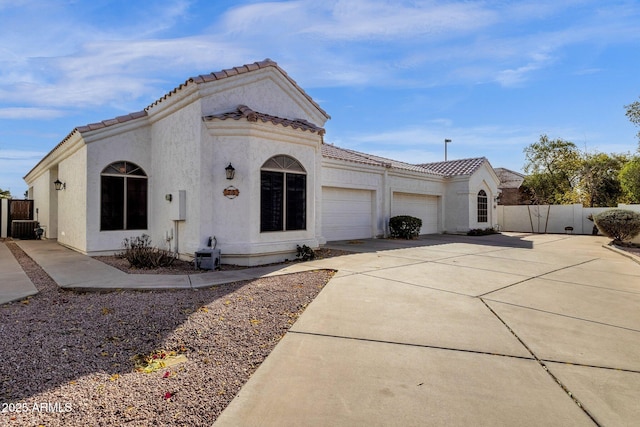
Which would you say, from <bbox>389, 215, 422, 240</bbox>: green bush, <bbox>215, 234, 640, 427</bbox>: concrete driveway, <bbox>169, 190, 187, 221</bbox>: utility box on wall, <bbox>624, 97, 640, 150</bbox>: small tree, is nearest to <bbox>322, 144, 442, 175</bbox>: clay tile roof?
Result: <bbox>389, 215, 422, 240</bbox>: green bush

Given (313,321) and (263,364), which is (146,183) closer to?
(313,321)

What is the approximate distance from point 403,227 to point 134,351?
13.7 m

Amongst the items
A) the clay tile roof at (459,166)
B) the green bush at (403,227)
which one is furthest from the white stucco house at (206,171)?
the clay tile roof at (459,166)

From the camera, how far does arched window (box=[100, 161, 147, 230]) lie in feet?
33.6

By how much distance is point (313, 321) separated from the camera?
4531mm

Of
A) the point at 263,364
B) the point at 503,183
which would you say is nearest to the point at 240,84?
the point at 263,364

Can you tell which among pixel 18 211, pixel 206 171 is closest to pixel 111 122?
pixel 206 171

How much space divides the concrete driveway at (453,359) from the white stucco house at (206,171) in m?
3.54

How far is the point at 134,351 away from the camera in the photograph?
365 cm

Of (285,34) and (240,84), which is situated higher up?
(285,34)

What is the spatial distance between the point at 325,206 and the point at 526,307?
9.66 meters

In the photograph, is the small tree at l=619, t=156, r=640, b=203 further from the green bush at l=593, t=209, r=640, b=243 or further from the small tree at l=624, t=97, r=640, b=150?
the green bush at l=593, t=209, r=640, b=243

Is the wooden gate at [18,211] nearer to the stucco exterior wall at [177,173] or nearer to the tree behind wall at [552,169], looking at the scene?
the stucco exterior wall at [177,173]

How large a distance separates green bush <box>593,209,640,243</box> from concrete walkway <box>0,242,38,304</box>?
64.2 ft
